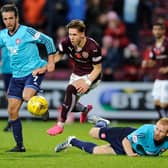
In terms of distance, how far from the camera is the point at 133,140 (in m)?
10.5

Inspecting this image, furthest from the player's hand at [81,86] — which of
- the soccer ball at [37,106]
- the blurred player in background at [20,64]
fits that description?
the soccer ball at [37,106]

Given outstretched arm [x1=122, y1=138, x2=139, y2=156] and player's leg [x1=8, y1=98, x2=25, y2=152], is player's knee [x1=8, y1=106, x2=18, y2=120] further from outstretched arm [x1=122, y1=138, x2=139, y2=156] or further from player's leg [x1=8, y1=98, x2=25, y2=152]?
outstretched arm [x1=122, y1=138, x2=139, y2=156]

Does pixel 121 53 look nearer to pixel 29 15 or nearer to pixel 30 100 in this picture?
pixel 29 15

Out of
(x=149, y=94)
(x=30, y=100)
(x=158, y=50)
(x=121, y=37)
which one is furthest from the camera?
(x=121, y=37)

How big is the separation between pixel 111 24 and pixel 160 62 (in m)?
3.99

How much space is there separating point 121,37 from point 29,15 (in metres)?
2.43

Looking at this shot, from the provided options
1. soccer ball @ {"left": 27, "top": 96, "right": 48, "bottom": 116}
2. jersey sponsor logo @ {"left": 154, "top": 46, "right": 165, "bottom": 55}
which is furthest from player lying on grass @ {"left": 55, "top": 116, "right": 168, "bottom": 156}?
jersey sponsor logo @ {"left": 154, "top": 46, "right": 165, "bottom": 55}

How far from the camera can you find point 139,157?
1052 cm

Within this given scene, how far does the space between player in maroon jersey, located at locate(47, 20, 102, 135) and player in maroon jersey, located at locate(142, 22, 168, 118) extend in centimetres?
310

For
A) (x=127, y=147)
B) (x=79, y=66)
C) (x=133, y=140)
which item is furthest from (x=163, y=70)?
(x=133, y=140)

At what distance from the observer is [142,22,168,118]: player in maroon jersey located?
51.8ft

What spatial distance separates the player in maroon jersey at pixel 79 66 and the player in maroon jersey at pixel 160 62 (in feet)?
10.2

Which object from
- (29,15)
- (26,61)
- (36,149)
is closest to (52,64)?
(26,61)

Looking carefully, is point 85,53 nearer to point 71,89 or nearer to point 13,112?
point 71,89
